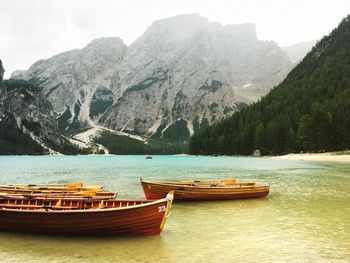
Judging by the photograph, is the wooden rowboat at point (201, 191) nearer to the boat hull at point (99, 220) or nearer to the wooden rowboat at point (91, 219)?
the wooden rowboat at point (91, 219)

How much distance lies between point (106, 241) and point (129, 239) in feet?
4.34

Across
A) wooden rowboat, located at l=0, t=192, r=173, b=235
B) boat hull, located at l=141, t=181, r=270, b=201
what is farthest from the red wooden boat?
boat hull, located at l=141, t=181, r=270, b=201

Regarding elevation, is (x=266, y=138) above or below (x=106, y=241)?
above

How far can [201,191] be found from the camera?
37.6 meters

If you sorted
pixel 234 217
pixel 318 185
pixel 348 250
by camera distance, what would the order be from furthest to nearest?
pixel 318 185
pixel 234 217
pixel 348 250

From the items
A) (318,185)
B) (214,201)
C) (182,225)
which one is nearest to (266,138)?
(318,185)

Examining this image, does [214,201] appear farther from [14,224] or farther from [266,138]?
[266,138]

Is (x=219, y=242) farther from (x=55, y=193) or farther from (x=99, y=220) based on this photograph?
(x=55, y=193)

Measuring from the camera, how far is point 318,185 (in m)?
50.8

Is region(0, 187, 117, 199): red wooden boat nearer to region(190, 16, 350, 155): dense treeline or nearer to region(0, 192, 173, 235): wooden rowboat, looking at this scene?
region(0, 192, 173, 235): wooden rowboat

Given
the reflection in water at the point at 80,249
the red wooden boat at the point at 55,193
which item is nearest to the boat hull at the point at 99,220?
the reflection in water at the point at 80,249

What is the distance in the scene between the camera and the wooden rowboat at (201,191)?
3628 cm

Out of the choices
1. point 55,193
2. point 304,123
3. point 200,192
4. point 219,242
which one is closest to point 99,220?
point 219,242

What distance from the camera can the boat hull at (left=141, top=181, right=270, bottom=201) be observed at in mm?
36281
